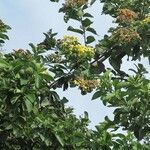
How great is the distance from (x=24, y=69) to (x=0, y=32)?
5.10ft

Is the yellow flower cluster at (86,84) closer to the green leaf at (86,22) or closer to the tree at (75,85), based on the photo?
the tree at (75,85)

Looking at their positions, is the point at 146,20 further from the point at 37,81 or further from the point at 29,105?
the point at 29,105

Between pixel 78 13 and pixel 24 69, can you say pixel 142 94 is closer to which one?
pixel 24 69

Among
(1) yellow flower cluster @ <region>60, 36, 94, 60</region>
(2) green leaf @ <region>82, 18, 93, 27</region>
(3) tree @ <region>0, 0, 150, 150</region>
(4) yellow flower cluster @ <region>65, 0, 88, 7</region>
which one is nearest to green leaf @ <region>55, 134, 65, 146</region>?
(3) tree @ <region>0, 0, 150, 150</region>

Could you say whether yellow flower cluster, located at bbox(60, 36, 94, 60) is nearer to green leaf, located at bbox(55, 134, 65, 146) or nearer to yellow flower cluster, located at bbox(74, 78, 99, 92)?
yellow flower cluster, located at bbox(74, 78, 99, 92)

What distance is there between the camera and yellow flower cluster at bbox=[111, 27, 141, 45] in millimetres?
7574

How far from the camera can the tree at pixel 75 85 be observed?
6.84m

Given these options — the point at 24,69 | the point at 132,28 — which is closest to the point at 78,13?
the point at 132,28

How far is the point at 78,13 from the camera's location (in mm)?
8344

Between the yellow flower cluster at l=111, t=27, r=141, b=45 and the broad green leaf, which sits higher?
the yellow flower cluster at l=111, t=27, r=141, b=45

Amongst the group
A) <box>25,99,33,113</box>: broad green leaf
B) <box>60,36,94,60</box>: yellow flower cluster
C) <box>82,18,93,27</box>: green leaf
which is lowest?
<box>25,99,33,113</box>: broad green leaf

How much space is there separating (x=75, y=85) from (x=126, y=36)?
3.17 ft

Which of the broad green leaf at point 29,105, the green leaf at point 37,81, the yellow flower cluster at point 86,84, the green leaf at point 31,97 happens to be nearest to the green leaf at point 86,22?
the yellow flower cluster at point 86,84

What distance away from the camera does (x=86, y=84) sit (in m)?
7.15
